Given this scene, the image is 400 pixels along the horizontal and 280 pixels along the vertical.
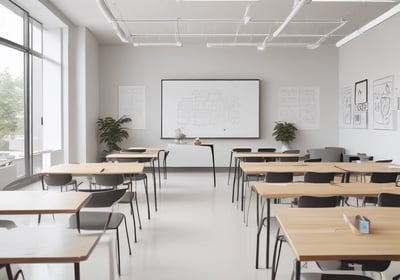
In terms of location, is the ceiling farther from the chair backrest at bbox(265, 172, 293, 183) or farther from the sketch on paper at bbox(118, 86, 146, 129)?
the chair backrest at bbox(265, 172, 293, 183)

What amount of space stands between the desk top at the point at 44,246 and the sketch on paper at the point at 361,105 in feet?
26.7

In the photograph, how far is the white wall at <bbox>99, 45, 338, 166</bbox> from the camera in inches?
412

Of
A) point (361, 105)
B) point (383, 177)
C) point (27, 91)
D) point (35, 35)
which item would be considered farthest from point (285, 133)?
point (35, 35)

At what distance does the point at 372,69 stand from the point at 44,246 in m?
8.17

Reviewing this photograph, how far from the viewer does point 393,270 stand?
130 inches

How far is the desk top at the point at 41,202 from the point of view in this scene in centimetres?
254

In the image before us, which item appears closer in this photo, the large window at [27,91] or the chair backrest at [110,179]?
the chair backrest at [110,179]

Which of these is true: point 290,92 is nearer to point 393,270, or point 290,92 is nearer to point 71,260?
point 393,270

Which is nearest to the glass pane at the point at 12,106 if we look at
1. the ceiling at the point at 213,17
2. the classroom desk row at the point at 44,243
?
the ceiling at the point at 213,17

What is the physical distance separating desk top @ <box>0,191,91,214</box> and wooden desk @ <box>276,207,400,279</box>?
144 cm

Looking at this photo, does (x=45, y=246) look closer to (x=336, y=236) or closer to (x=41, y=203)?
(x=41, y=203)

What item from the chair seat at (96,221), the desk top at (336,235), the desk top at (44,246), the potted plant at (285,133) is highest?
the potted plant at (285,133)

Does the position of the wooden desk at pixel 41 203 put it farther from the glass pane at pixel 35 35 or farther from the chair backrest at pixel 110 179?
the glass pane at pixel 35 35

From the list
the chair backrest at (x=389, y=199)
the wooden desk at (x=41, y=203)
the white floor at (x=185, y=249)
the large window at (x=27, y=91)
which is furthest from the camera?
the large window at (x=27, y=91)
